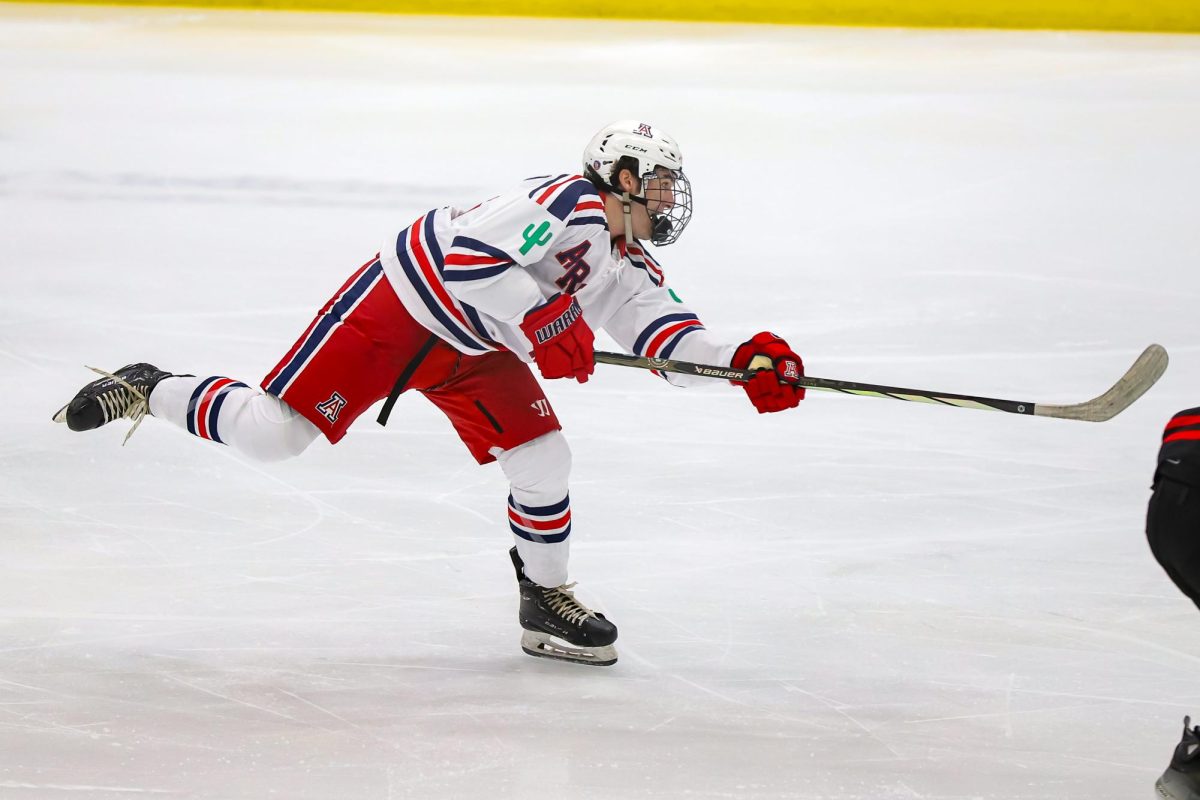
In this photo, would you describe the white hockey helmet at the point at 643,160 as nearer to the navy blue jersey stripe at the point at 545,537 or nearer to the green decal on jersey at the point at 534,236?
the green decal on jersey at the point at 534,236

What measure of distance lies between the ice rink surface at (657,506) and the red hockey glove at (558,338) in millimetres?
521

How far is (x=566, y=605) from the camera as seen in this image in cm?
261

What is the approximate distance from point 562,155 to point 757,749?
467 cm

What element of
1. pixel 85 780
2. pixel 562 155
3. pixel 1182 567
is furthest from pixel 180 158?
pixel 1182 567

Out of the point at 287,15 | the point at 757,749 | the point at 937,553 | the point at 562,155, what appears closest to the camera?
the point at 757,749

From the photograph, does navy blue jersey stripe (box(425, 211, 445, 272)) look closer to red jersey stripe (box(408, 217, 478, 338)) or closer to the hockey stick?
red jersey stripe (box(408, 217, 478, 338))

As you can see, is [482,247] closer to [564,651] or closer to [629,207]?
[629,207]

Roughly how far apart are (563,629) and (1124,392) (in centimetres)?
101

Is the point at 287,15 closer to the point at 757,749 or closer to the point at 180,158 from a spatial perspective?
the point at 180,158

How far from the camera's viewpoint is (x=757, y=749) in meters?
2.22

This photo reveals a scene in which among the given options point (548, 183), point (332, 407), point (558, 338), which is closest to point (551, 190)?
point (548, 183)

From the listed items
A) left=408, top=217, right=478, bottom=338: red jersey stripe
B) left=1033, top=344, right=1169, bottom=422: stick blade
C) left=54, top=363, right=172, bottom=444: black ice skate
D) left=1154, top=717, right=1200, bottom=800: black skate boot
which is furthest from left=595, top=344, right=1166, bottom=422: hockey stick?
left=54, top=363, right=172, bottom=444: black ice skate

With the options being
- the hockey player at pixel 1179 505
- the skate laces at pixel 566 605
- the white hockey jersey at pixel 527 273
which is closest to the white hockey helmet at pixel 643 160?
the white hockey jersey at pixel 527 273

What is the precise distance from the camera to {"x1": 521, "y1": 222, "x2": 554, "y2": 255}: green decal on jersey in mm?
2467
